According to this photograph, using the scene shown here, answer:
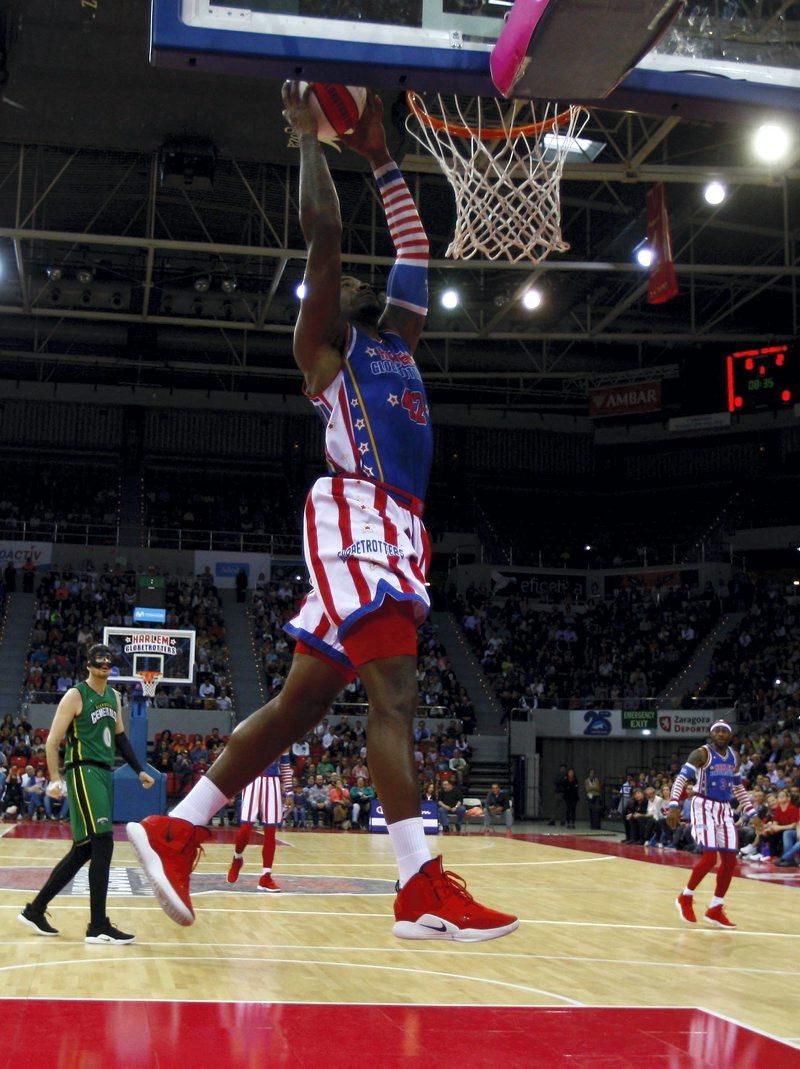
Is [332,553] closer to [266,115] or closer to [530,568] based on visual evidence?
[266,115]

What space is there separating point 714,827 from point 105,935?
5847 mm

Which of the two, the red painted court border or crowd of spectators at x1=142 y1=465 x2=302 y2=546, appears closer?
the red painted court border

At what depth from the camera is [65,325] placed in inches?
1308

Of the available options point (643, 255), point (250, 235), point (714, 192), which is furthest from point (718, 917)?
point (250, 235)

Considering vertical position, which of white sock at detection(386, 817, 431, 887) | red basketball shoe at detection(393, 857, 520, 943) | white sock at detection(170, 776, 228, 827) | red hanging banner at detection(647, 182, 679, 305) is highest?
red hanging banner at detection(647, 182, 679, 305)

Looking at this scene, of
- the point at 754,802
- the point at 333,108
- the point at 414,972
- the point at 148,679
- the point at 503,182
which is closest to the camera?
the point at 333,108

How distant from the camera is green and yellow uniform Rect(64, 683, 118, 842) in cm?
795

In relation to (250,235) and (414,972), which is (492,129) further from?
(250,235)

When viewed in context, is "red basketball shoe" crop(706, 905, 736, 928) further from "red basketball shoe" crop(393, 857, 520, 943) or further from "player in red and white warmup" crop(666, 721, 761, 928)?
"red basketball shoe" crop(393, 857, 520, 943)

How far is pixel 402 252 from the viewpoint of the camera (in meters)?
4.58

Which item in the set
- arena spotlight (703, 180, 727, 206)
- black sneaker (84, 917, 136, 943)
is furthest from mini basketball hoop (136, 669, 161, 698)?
black sneaker (84, 917, 136, 943)

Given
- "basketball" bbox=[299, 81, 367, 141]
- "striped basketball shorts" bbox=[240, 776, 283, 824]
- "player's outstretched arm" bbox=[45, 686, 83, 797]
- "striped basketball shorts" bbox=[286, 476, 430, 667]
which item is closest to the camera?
"striped basketball shorts" bbox=[286, 476, 430, 667]

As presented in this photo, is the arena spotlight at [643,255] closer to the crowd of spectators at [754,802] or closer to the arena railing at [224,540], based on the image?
the crowd of spectators at [754,802]

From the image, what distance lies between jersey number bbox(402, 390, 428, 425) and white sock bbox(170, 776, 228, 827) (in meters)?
1.43
